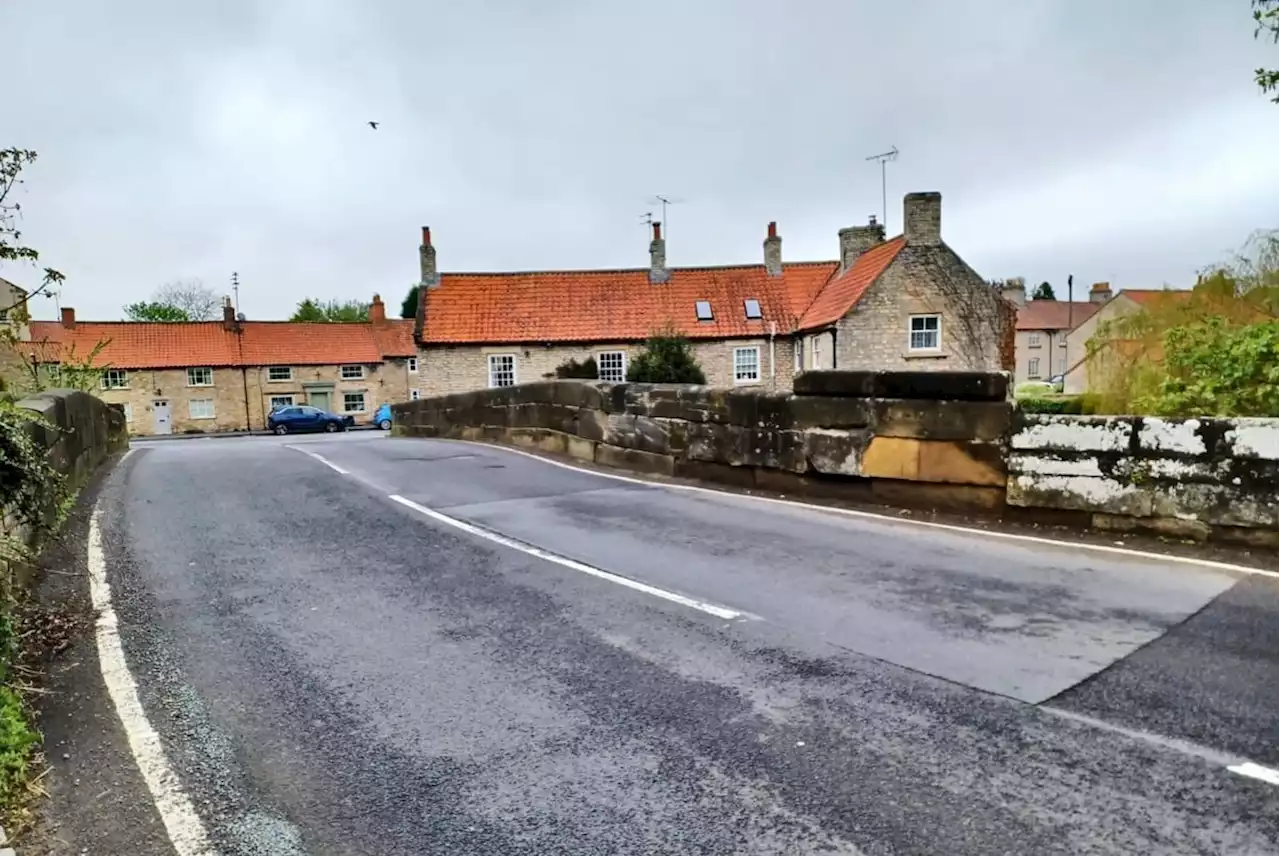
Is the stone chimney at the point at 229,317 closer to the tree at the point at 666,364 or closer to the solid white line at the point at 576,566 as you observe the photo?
the tree at the point at 666,364

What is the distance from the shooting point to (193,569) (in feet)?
19.6

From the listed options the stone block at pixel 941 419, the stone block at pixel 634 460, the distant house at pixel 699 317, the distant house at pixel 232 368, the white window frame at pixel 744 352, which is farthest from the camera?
the distant house at pixel 232 368

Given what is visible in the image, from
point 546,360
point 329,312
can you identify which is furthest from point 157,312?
point 546,360

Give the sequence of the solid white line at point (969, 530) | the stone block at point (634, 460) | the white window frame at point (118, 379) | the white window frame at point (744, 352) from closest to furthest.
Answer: the solid white line at point (969, 530), the stone block at point (634, 460), the white window frame at point (744, 352), the white window frame at point (118, 379)

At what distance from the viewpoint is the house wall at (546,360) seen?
3466cm

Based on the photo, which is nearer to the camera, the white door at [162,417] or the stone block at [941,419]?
the stone block at [941,419]

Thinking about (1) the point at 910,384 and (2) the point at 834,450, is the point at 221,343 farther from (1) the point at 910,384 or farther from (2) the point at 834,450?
(1) the point at 910,384

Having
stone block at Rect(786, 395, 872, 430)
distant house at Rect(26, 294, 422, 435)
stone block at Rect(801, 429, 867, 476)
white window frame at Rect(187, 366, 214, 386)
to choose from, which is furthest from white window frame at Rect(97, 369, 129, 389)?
stone block at Rect(801, 429, 867, 476)

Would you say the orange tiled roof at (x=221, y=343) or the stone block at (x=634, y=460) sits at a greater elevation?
the orange tiled roof at (x=221, y=343)

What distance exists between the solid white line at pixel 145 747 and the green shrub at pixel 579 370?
28.6m

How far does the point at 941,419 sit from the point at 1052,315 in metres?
71.6

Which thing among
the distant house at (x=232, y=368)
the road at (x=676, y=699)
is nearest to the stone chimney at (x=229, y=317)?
the distant house at (x=232, y=368)

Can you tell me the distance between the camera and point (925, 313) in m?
29.4

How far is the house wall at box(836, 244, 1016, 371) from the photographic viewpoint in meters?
29.0
